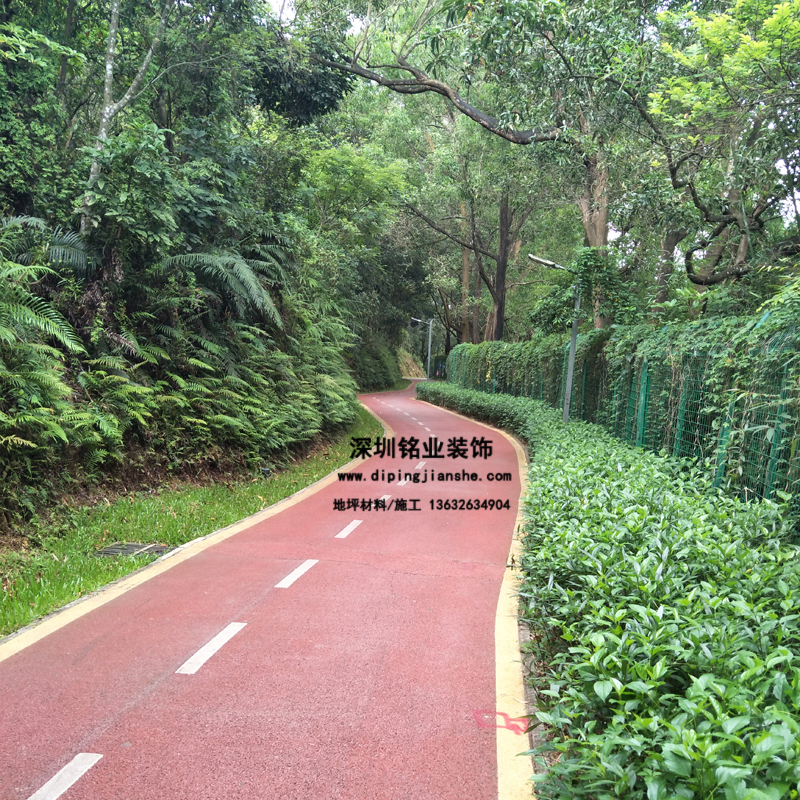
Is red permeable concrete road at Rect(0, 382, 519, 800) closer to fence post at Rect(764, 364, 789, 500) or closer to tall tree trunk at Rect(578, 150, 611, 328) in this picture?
fence post at Rect(764, 364, 789, 500)

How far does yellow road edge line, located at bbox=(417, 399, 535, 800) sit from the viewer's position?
11.0 feet

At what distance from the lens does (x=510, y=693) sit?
4324 millimetres

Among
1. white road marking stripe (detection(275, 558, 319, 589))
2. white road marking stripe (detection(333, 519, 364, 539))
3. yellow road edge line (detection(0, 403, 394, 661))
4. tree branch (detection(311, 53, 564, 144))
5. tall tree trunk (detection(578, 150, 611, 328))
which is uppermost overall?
tree branch (detection(311, 53, 564, 144))

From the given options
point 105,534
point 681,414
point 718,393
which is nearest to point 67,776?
point 105,534

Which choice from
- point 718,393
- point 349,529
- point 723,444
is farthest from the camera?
point 349,529

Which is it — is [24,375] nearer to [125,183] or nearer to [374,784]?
[125,183]

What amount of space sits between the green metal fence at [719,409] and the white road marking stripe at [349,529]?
446 centimetres

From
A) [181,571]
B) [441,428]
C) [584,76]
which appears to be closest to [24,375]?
[181,571]

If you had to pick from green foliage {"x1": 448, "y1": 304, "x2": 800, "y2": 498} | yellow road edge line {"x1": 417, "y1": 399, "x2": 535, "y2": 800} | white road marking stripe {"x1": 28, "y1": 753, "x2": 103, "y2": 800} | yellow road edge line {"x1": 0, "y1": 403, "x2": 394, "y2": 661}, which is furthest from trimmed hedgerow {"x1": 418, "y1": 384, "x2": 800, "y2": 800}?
yellow road edge line {"x1": 0, "y1": 403, "x2": 394, "y2": 661}

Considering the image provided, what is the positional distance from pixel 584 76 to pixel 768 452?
337 inches

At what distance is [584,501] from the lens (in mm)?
5965

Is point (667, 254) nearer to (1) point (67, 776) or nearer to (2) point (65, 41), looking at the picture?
(2) point (65, 41)

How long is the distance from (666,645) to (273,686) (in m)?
2.60

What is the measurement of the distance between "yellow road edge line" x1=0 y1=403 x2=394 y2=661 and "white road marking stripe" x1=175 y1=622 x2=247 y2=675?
134 cm
